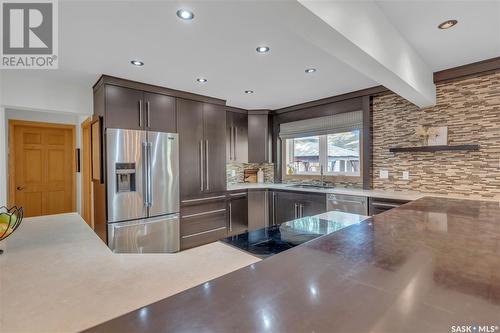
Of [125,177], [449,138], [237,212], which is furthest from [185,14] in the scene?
[449,138]

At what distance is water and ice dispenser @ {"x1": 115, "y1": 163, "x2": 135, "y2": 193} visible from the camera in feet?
9.14

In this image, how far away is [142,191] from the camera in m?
2.97

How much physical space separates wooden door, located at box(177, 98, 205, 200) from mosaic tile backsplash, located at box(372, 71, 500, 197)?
101 inches

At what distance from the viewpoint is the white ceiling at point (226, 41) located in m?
1.62

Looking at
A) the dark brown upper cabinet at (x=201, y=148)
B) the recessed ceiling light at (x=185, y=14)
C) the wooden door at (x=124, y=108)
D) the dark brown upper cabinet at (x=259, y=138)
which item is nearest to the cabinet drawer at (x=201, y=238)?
the dark brown upper cabinet at (x=201, y=148)

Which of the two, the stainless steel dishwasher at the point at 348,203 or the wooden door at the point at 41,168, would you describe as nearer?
the stainless steel dishwasher at the point at 348,203

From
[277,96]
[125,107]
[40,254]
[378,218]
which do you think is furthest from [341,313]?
[277,96]

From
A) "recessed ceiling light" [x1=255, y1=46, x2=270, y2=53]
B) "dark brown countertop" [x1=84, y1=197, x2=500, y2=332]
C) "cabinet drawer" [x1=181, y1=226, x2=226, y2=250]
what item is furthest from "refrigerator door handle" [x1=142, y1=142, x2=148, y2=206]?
"dark brown countertop" [x1=84, y1=197, x2=500, y2=332]

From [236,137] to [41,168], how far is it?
370 centimetres

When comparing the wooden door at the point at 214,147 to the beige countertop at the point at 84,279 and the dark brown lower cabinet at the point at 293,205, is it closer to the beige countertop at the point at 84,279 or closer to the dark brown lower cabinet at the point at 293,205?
the dark brown lower cabinet at the point at 293,205

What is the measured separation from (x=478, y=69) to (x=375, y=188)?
1.75 metres

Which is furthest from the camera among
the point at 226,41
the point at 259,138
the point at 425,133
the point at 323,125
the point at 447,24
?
the point at 259,138

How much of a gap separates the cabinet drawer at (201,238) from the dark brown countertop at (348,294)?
2840 mm

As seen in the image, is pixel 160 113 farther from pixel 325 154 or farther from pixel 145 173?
pixel 325 154
